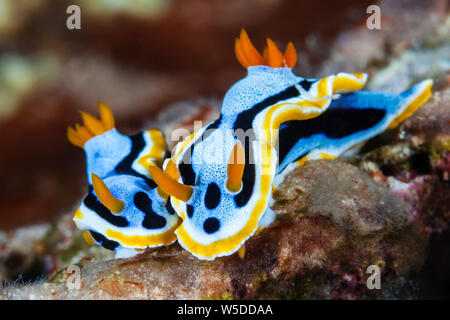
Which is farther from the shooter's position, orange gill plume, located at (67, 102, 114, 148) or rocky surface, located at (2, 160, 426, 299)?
orange gill plume, located at (67, 102, 114, 148)

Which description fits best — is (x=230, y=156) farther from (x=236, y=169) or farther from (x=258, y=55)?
(x=258, y=55)

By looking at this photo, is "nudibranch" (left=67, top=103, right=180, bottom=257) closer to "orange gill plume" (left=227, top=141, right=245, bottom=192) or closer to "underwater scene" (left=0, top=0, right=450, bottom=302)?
"underwater scene" (left=0, top=0, right=450, bottom=302)

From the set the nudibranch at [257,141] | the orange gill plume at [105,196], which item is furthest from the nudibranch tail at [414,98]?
the orange gill plume at [105,196]

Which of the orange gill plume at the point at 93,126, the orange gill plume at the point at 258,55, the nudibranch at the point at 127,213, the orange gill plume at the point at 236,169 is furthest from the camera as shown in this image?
the orange gill plume at the point at 93,126

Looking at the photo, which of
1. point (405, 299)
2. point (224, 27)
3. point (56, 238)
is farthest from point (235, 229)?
point (224, 27)

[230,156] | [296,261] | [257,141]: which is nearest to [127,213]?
[230,156]

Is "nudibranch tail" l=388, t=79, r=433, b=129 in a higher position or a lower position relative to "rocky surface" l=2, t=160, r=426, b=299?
higher

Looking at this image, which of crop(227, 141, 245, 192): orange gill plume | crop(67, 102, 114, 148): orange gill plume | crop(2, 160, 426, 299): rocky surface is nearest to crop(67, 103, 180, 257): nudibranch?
crop(2, 160, 426, 299): rocky surface

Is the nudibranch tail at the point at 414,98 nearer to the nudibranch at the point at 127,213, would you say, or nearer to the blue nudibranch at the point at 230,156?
the blue nudibranch at the point at 230,156
